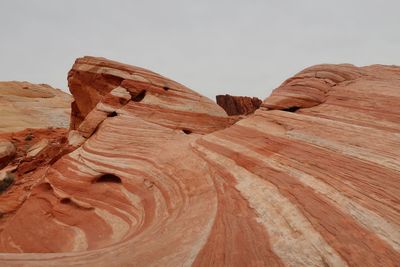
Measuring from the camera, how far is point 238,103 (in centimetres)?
3145

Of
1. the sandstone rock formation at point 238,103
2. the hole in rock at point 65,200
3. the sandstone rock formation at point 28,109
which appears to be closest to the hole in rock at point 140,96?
the hole in rock at point 65,200

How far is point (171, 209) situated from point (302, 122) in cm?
335

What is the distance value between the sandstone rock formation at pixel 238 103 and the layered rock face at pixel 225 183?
1804cm

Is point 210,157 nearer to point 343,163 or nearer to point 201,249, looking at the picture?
point 343,163

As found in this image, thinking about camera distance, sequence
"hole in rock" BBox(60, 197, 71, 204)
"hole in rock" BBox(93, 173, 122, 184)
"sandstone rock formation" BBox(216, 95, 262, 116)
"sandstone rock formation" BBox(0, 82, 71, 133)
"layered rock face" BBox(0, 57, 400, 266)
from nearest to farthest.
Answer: "layered rock face" BBox(0, 57, 400, 266)
"hole in rock" BBox(60, 197, 71, 204)
"hole in rock" BBox(93, 173, 122, 184)
"sandstone rock formation" BBox(0, 82, 71, 133)
"sandstone rock formation" BBox(216, 95, 262, 116)

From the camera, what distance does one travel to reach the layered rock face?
3.94 metres

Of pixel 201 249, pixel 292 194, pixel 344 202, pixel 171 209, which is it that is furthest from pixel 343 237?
pixel 171 209

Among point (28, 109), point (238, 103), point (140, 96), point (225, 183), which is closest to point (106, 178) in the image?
point (140, 96)

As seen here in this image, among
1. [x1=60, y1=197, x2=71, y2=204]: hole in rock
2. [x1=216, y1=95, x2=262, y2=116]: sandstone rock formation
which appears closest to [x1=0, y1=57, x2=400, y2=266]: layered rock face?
[x1=60, y1=197, x2=71, y2=204]: hole in rock

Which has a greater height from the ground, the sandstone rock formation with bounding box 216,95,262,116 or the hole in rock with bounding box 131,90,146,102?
the hole in rock with bounding box 131,90,146,102

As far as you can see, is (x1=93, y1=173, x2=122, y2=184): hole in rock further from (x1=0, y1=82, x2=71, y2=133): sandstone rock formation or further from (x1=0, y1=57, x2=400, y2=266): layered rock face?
(x1=0, y1=82, x2=71, y2=133): sandstone rock formation

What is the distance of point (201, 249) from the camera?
402 centimetres

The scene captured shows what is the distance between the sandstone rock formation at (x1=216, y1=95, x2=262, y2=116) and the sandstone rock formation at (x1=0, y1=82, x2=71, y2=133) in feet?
49.7

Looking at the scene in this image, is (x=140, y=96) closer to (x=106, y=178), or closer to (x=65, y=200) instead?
(x=106, y=178)
